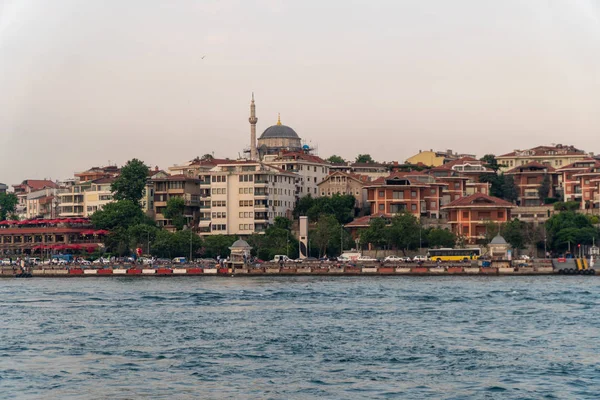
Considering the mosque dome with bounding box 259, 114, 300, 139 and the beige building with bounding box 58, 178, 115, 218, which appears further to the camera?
the mosque dome with bounding box 259, 114, 300, 139

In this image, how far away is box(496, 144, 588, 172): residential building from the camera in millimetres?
127625

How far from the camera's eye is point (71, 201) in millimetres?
124562

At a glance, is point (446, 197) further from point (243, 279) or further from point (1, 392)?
point (1, 392)

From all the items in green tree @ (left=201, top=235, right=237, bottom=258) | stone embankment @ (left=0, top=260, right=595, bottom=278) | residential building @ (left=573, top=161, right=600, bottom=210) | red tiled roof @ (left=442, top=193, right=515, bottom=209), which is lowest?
stone embankment @ (left=0, top=260, right=595, bottom=278)

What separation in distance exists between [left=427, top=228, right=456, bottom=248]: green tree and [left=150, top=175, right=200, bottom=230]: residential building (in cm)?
2660

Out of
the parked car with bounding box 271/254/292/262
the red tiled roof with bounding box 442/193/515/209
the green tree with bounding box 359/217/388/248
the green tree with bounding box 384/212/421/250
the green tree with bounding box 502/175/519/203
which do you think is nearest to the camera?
the parked car with bounding box 271/254/292/262

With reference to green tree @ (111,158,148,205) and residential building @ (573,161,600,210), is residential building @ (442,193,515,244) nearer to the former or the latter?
residential building @ (573,161,600,210)

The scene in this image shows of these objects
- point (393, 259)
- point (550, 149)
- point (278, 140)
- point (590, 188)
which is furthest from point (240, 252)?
point (550, 149)

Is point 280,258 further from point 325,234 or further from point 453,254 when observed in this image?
point 453,254

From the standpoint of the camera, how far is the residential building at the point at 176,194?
11144cm

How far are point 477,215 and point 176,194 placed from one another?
3050cm

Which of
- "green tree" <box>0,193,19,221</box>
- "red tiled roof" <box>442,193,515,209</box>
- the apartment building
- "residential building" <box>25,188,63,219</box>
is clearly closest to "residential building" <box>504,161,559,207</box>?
"red tiled roof" <box>442,193,515,209</box>

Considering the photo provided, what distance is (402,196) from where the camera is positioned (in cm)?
10250

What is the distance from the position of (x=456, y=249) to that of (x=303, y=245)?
46.9 feet
